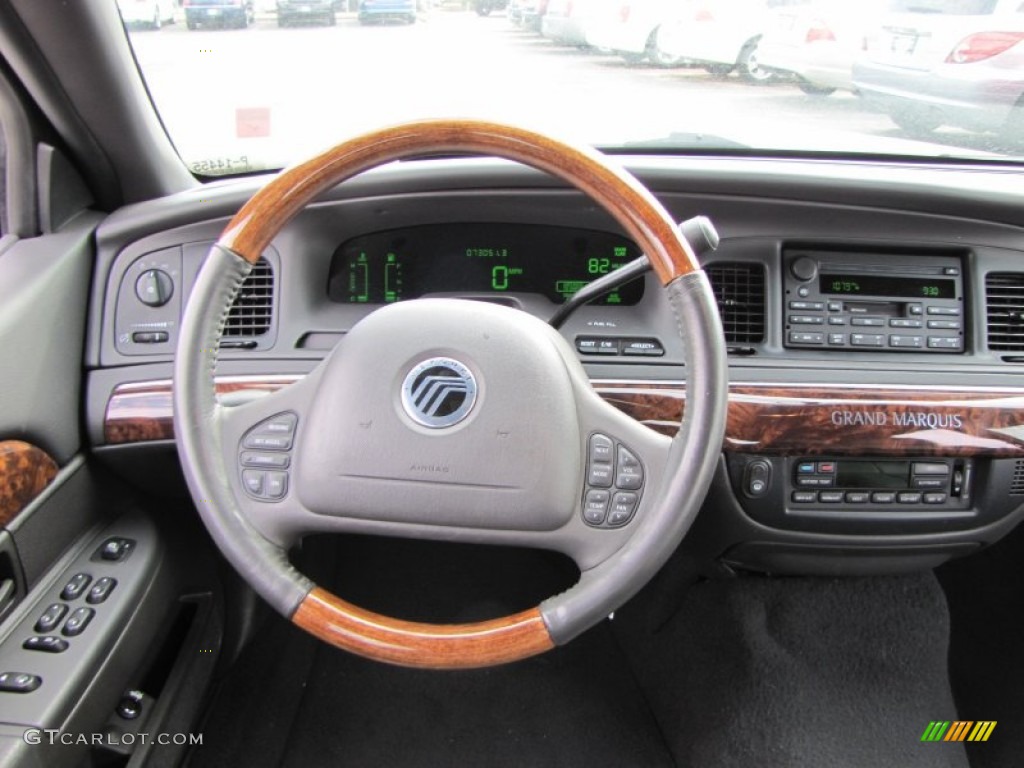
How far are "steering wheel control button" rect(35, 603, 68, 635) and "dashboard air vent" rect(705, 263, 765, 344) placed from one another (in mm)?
1265

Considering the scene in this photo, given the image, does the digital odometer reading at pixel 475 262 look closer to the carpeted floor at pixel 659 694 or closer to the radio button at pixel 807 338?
the radio button at pixel 807 338

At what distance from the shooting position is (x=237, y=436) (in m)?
1.18

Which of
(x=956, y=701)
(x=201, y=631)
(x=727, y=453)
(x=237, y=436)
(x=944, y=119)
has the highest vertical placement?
(x=944, y=119)

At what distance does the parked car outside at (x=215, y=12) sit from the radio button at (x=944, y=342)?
1.47 m

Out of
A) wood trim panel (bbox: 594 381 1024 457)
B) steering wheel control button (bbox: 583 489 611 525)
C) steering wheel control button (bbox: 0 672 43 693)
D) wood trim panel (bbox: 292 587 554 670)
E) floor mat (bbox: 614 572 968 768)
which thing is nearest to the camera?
wood trim panel (bbox: 292 587 554 670)

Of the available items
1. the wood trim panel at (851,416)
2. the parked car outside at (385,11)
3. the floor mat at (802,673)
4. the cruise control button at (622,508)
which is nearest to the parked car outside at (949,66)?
the wood trim panel at (851,416)

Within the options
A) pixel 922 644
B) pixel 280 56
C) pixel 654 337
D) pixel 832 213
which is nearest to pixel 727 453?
pixel 654 337

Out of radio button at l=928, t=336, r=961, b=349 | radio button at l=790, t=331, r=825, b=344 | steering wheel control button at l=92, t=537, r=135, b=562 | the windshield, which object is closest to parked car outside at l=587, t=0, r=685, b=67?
the windshield

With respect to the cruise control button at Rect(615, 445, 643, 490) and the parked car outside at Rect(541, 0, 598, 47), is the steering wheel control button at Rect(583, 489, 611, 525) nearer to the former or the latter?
the cruise control button at Rect(615, 445, 643, 490)

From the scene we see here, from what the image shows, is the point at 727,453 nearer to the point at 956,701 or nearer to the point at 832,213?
the point at 832,213

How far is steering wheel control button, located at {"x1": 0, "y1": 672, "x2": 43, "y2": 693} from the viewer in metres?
1.29

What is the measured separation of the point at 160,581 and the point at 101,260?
2.09ft

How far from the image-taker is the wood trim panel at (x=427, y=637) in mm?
1034

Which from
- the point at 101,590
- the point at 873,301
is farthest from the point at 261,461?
the point at 873,301
